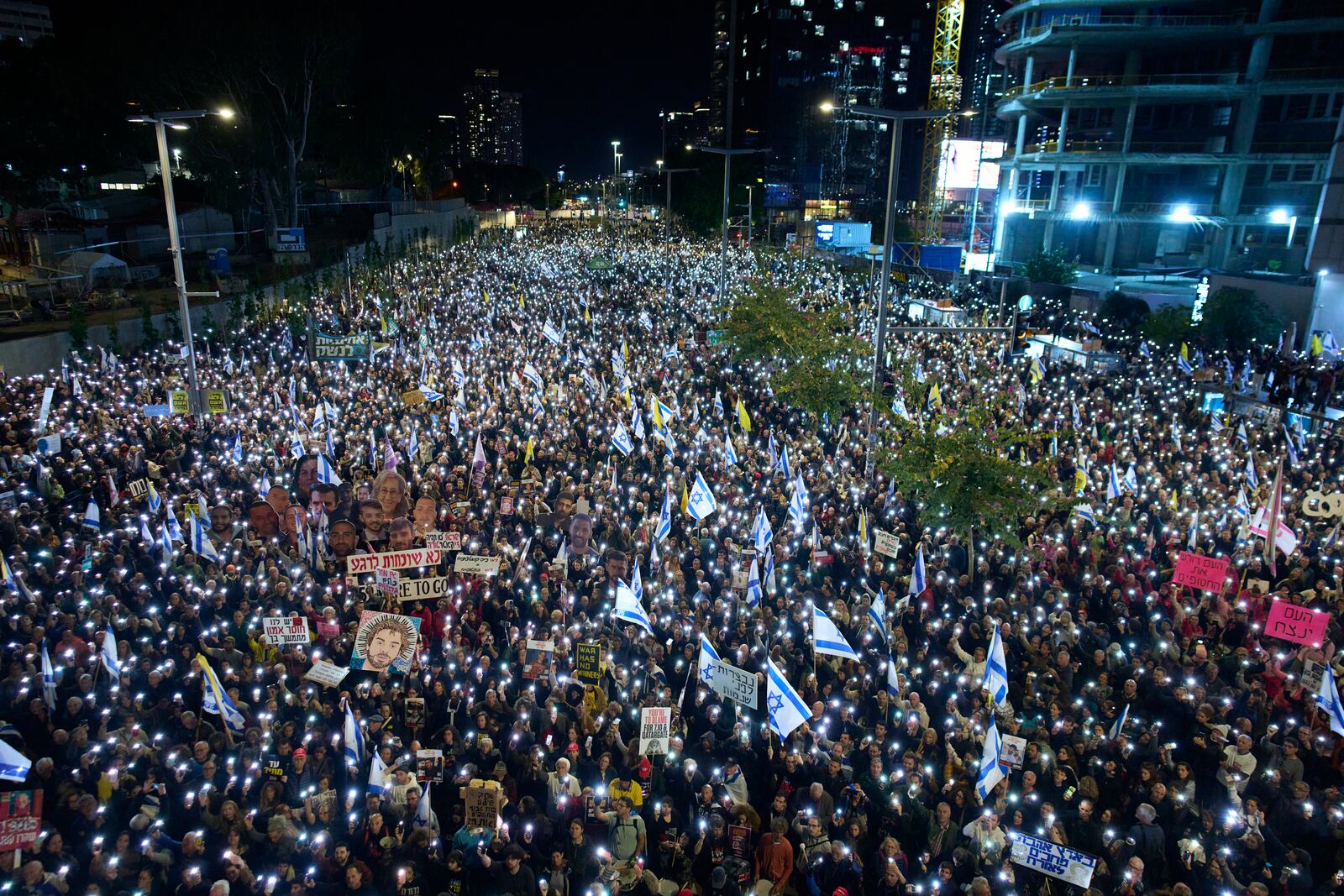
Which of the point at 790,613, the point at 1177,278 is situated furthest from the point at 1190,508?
the point at 1177,278

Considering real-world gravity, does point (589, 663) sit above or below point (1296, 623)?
below

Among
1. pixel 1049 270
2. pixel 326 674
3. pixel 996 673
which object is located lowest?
pixel 326 674

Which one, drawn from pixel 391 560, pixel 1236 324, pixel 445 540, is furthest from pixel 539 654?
pixel 1236 324

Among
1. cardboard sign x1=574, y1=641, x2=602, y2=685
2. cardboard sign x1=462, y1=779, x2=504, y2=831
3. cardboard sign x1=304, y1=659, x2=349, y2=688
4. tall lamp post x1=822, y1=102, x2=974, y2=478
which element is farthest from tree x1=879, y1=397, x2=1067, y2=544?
cardboard sign x1=304, y1=659, x2=349, y2=688

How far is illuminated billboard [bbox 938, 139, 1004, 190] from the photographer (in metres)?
63.8

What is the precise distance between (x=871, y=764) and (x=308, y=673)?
6.47m

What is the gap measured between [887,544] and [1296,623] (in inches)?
201

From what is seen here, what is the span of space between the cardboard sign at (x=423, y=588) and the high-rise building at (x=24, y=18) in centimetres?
11313

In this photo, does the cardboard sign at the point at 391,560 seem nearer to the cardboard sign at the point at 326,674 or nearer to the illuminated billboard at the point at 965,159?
the cardboard sign at the point at 326,674

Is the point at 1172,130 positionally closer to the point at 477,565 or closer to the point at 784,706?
the point at 477,565

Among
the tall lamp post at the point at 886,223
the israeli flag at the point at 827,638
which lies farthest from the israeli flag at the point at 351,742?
the tall lamp post at the point at 886,223

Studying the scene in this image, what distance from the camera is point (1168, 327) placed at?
2942cm

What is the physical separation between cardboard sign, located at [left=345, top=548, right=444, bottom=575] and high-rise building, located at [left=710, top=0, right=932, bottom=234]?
93463 mm

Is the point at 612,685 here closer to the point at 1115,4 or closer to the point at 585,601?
the point at 585,601
